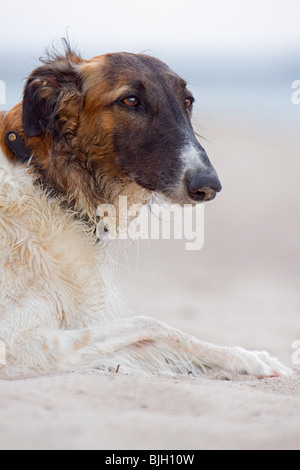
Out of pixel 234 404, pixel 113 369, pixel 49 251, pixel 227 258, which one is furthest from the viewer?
pixel 227 258

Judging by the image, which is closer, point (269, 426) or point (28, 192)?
point (269, 426)

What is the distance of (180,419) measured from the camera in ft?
9.05

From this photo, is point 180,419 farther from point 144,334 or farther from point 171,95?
point 171,95

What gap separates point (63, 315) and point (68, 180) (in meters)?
0.83

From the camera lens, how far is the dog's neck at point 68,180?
4199mm

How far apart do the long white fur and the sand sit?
0.90ft

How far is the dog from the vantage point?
13.0 feet

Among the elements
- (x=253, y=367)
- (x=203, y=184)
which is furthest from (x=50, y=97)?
(x=253, y=367)

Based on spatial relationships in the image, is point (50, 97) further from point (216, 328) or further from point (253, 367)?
point (216, 328)

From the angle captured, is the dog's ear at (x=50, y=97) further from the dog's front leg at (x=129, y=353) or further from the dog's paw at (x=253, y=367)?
the dog's paw at (x=253, y=367)

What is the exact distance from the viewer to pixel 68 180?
13.8 feet

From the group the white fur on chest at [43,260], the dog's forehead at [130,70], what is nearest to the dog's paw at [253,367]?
the white fur on chest at [43,260]
